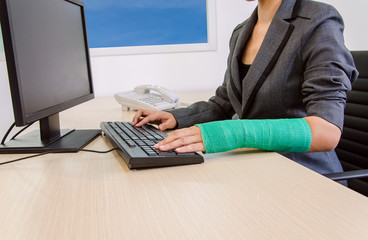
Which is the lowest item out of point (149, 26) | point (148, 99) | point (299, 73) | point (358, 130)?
point (358, 130)

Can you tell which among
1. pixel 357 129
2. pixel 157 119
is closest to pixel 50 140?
pixel 157 119

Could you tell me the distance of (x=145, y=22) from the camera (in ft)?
6.29

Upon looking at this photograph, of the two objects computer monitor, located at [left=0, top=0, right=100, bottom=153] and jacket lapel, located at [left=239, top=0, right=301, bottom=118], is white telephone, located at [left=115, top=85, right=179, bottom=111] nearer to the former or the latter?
computer monitor, located at [left=0, top=0, right=100, bottom=153]

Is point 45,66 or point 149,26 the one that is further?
point 149,26

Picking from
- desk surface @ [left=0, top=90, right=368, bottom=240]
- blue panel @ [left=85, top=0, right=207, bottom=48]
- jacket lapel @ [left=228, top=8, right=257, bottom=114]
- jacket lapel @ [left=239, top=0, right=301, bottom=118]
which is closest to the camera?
desk surface @ [left=0, top=90, right=368, bottom=240]

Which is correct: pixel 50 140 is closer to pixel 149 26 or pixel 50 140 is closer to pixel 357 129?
pixel 357 129

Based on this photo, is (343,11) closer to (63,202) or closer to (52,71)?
(52,71)

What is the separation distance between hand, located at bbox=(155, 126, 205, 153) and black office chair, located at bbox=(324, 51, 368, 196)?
68cm

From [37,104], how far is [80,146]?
0.15 m

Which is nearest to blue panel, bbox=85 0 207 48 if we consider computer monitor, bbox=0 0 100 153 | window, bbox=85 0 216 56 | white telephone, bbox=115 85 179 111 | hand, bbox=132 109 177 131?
window, bbox=85 0 216 56

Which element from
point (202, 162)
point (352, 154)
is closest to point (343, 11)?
point (352, 154)

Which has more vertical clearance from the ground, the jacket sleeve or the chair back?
the jacket sleeve

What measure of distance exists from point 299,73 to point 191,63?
1159 mm

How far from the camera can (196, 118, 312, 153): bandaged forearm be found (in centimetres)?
71
